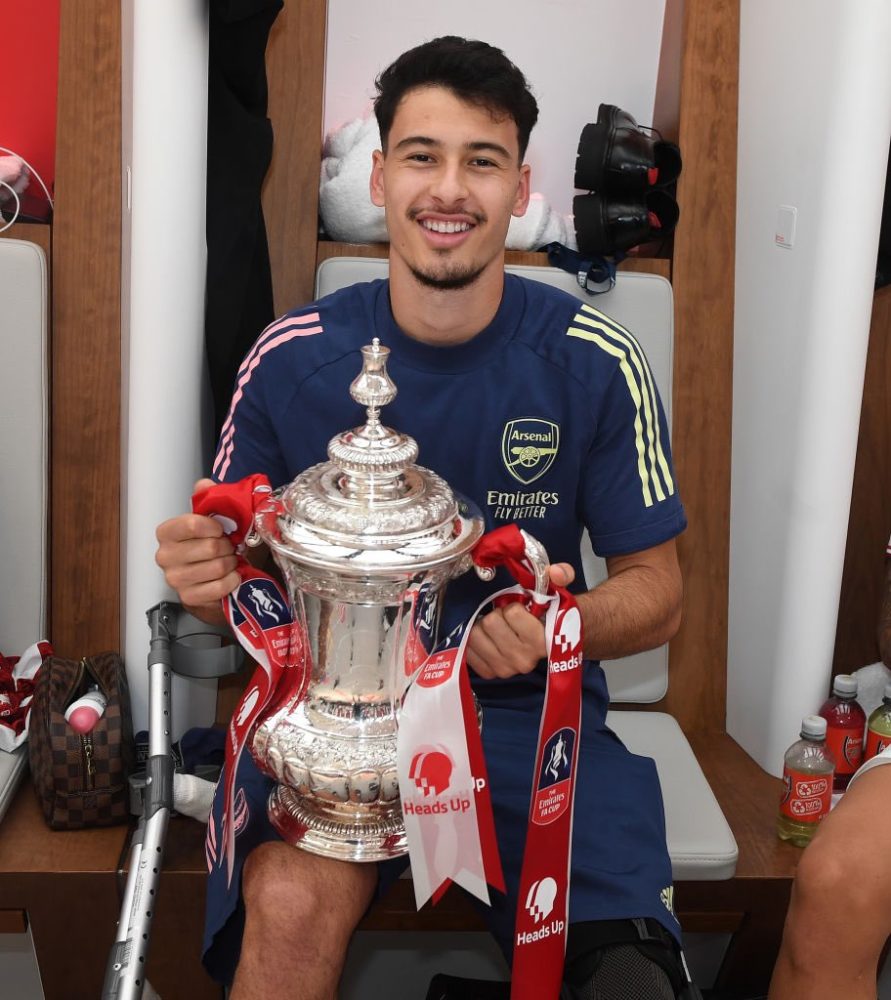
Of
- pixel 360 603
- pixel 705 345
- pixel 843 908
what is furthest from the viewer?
pixel 705 345

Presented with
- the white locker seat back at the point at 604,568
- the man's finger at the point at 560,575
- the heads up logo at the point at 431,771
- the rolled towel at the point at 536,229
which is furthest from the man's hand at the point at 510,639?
the rolled towel at the point at 536,229

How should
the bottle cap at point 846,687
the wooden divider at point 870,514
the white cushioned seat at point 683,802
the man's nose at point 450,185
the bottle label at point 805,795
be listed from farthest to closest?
the wooden divider at point 870,514 < the bottle cap at point 846,687 < the bottle label at point 805,795 < the white cushioned seat at point 683,802 < the man's nose at point 450,185

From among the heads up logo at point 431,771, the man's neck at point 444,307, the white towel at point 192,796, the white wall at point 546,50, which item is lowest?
the white towel at point 192,796

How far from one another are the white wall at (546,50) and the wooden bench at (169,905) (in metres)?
1.24

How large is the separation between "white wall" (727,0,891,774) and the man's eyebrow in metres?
0.65

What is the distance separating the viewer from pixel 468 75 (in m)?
1.52

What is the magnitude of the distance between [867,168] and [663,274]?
41 centimetres

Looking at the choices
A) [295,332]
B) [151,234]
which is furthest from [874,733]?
[151,234]

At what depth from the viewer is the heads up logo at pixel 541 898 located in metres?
1.26

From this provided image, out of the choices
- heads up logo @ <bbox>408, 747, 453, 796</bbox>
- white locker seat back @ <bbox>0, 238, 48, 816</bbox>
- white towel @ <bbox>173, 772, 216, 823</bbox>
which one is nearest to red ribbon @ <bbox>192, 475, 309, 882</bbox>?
heads up logo @ <bbox>408, 747, 453, 796</bbox>

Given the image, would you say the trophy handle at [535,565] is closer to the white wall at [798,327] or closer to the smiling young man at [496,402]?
the smiling young man at [496,402]

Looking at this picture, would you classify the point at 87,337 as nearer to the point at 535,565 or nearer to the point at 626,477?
the point at 626,477

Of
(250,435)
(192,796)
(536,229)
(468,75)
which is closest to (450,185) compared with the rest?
(468,75)

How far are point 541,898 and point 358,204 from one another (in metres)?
1.25
